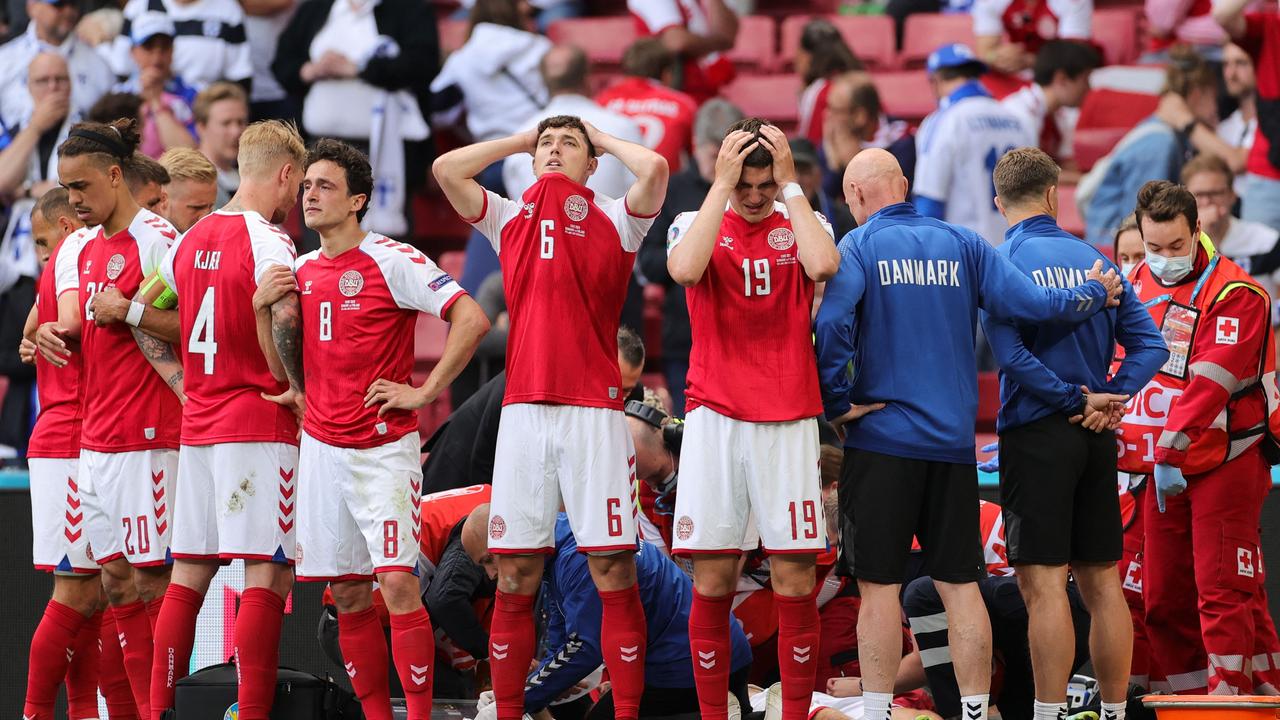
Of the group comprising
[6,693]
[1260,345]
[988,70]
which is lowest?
[6,693]

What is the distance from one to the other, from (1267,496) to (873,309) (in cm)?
265

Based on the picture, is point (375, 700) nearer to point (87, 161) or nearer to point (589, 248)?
point (589, 248)

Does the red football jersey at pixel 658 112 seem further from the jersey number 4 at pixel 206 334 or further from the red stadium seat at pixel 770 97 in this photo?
the jersey number 4 at pixel 206 334

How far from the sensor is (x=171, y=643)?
653 cm

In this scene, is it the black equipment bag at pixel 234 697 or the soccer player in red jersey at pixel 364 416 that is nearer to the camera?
the soccer player in red jersey at pixel 364 416

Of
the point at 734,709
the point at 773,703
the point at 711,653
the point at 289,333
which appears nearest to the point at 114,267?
the point at 289,333

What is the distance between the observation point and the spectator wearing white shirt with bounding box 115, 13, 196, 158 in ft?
37.0

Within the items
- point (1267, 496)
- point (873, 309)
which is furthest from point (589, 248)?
point (1267, 496)

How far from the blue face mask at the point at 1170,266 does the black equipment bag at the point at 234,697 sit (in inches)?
152

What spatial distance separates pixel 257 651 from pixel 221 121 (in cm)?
507

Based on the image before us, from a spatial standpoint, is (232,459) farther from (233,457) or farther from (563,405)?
(563,405)

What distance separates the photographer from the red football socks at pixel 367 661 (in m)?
6.43

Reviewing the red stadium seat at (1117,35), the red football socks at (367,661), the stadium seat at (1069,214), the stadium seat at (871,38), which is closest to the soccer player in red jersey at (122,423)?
the red football socks at (367,661)

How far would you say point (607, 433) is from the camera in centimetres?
636
